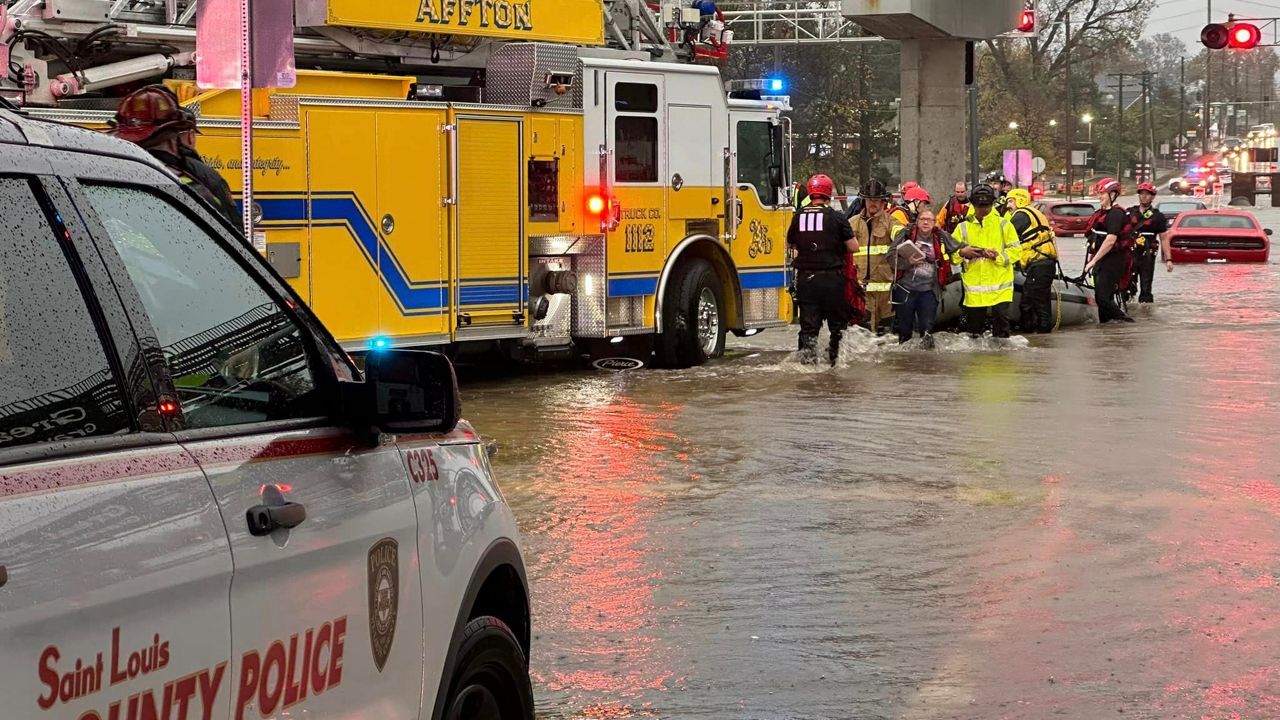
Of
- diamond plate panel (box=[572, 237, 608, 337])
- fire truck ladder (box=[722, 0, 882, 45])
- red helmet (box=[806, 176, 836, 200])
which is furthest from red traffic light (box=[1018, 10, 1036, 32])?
diamond plate panel (box=[572, 237, 608, 337])

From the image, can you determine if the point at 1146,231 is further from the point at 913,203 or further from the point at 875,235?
the point at 875,235

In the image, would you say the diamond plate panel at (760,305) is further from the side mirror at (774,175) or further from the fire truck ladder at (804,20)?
the fire truck ladder at (804,20)

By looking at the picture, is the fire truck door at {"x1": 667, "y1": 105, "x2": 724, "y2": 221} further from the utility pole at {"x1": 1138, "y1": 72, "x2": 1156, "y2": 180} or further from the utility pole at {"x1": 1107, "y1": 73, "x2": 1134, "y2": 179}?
the utility pole at {"x1": 1138, "y1": 72, "x2": 1156, "y2": 180}

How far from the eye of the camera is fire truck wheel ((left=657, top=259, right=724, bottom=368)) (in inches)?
671

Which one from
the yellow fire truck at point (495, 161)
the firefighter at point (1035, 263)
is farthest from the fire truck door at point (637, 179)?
the firefighter at point (1035, 263)

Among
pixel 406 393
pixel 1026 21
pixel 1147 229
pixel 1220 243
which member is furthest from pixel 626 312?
pixel 1220 243

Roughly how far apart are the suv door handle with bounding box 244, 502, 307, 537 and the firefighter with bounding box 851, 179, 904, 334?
52.3 feet

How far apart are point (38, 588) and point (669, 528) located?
6.72m

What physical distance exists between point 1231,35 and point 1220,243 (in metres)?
7.67

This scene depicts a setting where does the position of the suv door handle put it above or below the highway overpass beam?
below

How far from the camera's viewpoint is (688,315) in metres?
17.2

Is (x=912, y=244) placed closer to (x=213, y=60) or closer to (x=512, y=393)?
(x=512, y=393)

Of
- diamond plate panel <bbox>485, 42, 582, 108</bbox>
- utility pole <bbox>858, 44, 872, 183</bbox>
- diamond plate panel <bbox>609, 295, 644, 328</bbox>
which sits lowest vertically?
diamond plate panel <bbox>609, 295, 644, 328</bbox>

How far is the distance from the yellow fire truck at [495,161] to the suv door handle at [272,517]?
9581 millimetres
